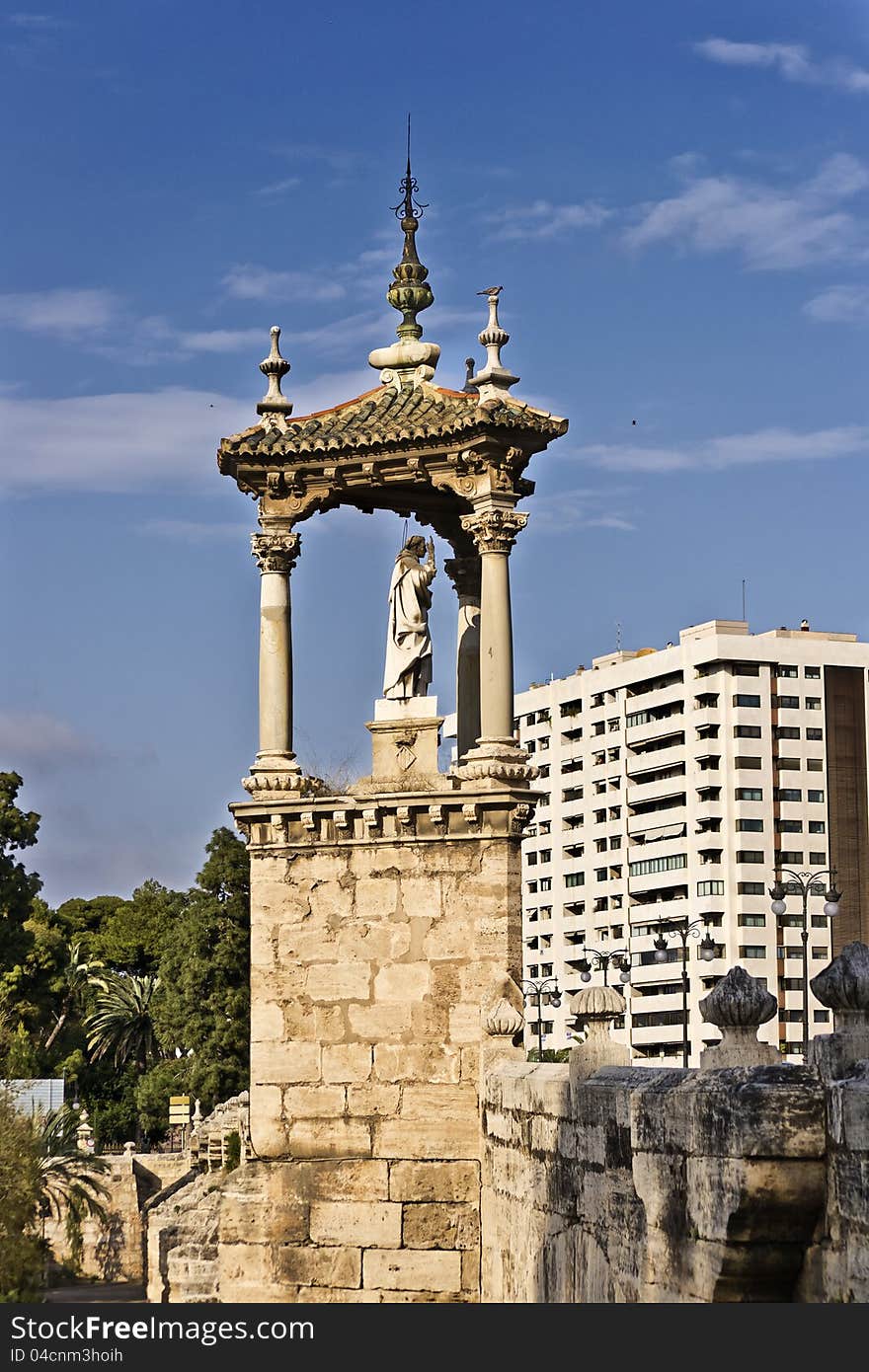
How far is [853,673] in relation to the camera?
4094 inches

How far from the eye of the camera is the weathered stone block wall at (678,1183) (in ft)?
25.1

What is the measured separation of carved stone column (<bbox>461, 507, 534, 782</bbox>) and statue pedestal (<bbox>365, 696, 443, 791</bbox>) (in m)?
0.73

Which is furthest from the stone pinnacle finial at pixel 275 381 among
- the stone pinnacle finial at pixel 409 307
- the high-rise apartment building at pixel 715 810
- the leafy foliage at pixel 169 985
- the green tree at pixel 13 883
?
the high-rise apartment building at pixel 715 810

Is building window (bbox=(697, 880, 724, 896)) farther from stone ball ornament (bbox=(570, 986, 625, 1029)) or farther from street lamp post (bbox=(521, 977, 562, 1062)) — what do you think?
stone ball ornament (bbox=(570, 986, 625, 1029))

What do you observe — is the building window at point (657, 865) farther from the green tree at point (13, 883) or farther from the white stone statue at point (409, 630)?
the white stone statue at point (409, 630)

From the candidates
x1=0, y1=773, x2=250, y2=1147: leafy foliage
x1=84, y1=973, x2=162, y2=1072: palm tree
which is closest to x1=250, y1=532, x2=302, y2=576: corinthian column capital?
x1=0, y1=773, x2=250, y2=1147: leafy foliage

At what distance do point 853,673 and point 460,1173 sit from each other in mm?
88187

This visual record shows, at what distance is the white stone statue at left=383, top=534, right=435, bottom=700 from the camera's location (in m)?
19.6

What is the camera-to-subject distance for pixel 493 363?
63.5 feet

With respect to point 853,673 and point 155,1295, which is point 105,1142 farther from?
point 853,673

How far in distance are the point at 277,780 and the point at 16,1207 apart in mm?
17081

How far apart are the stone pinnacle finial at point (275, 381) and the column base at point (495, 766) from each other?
3.57 m

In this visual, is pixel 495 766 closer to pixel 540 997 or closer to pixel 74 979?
pixel 540 997

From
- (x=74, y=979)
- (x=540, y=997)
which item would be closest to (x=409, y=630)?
(x=540, y=997)
